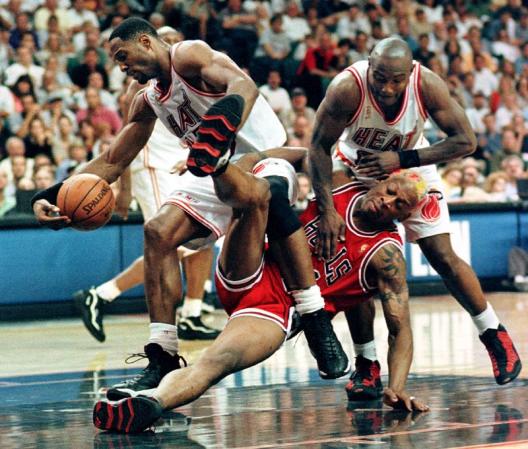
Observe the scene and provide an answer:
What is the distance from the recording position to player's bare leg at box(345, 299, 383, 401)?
261 inches

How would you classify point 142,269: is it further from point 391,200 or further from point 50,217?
point 391,200

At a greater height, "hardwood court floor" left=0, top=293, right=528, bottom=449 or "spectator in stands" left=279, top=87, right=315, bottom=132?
"spectator in stands" left=279, top=87, right=315, bottom=132

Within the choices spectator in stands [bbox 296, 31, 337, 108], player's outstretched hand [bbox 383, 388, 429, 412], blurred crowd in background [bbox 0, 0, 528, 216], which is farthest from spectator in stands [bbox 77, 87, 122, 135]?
Result: player's outstretched hand [bbox 383, 388, 429, 412]

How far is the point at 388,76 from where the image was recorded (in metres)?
6.46

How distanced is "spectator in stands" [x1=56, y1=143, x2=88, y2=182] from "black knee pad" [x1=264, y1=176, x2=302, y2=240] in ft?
23.0

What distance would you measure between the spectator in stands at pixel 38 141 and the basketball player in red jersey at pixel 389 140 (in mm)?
6881

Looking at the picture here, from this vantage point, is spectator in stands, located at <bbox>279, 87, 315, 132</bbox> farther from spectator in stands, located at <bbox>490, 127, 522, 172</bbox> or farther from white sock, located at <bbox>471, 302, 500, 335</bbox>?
white sock, located at <bbox>471, 302, 500, 335</bbox>

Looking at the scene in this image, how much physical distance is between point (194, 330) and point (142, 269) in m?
0.64

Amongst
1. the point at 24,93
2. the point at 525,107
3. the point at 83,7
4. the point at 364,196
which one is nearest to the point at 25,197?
the point at 24,93

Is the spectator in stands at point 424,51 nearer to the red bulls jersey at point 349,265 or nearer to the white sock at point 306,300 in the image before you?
the red bulls jersey at point 349,265

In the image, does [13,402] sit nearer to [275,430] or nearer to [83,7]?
[275,430]

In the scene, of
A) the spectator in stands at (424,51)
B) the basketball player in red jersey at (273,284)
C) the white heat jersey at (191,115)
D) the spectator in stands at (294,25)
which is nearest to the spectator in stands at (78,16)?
the spectator in stands at (294,25)

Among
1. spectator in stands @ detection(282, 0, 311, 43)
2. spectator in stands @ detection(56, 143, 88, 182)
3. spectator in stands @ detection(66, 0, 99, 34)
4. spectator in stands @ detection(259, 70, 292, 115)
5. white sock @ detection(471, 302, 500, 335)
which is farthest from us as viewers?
spectator in stands @ detection(282, 0, 311, 43)

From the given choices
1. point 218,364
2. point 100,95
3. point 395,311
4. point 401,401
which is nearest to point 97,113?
point 100,95
